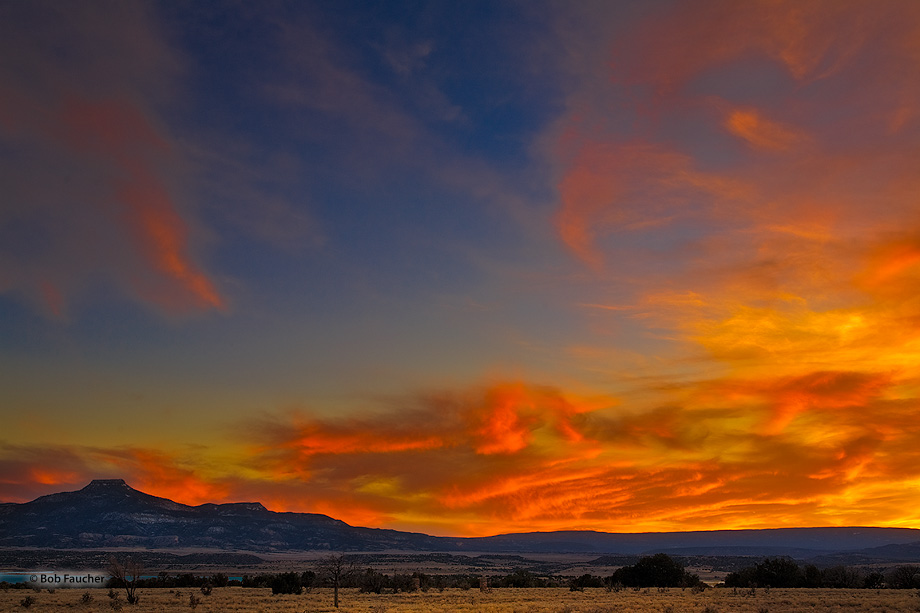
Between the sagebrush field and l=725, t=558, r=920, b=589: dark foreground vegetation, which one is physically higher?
the sagebrush field

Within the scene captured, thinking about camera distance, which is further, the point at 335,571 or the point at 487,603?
the point at 335,571

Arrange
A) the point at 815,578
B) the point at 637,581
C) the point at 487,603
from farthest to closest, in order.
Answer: the point at 637,581 → the point at 815,578 → the point at 487,603

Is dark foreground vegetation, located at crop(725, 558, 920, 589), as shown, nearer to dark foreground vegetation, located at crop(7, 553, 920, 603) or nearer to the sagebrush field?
dark foreground vegetation, located at crop(7, 553, 920, 603)

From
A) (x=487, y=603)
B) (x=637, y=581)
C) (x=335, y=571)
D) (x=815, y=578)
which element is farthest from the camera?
(x=637, y=581)

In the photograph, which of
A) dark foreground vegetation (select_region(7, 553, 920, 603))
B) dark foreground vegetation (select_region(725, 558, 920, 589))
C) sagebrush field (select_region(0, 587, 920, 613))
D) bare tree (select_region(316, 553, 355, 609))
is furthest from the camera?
dark foreground vegetation (select_region(7, 553, 920, 603))

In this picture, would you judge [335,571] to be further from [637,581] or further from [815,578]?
[815,578]

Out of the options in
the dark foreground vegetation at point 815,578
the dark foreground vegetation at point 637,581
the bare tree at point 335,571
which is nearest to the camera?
the bare tree at point 335,571

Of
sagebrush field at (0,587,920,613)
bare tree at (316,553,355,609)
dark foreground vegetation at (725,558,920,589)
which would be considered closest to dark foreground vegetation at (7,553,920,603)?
dark foreground vegetation at (725,558,920,589)

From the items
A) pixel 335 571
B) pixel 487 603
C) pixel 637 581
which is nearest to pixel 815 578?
pixel 637 581

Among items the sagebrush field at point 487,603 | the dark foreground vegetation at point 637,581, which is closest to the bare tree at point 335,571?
the dark foreground vegetation at point 637,581

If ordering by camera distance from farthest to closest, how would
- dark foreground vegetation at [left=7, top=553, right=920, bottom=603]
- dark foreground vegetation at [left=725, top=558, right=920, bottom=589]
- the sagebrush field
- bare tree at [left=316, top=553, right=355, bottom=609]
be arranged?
dark foreground vegetation at [left=7, top=553, right=920, bottom=603]
dark foreground vegetation at [left=725, top=558, right=920, bottom=589]
bare tree at [left=316, top=553, right=355, bottom=609]
the sagebrush field

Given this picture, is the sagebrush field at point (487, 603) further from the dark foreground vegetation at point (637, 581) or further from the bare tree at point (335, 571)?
the dark foreground vegetation at point (637, 581)

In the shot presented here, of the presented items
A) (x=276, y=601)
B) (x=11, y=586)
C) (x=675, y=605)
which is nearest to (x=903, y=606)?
(x=675, y=605)

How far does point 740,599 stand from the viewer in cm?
5428
